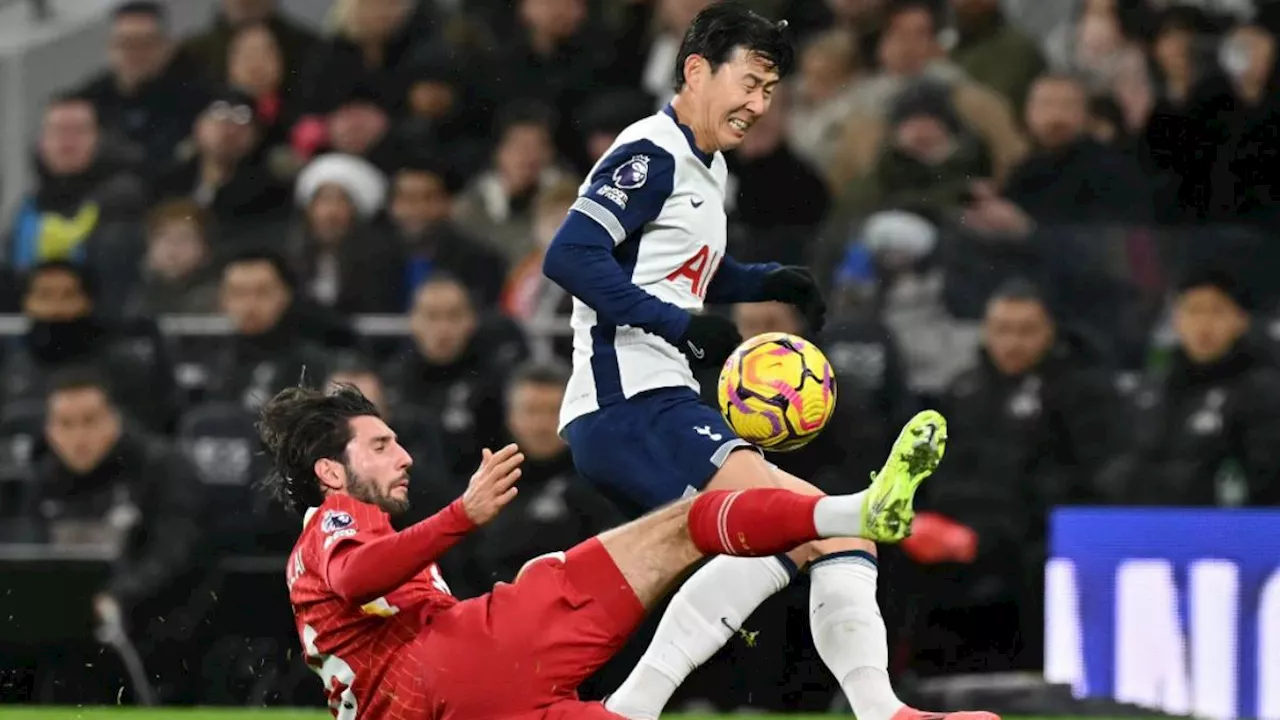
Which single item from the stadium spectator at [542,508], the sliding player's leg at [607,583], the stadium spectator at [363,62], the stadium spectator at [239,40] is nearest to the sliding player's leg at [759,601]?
the sliding player's leg at [607,583]

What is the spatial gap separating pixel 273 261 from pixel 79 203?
1724 millimetres

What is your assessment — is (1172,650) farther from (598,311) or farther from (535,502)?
(598,311)

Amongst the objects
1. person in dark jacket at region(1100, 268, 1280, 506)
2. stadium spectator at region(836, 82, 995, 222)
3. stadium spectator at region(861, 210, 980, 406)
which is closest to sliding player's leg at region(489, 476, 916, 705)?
person in dark jacket at region(1100, 268, 1280, 506)

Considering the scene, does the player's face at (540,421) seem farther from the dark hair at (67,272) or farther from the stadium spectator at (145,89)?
the stadium spectator at (145,89)

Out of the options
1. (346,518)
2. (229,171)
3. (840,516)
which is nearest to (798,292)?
(840,516)

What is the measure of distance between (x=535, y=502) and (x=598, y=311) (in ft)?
12.0

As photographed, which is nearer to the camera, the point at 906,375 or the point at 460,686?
the point at 460,686

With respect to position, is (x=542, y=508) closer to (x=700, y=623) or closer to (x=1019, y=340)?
(x=1019, y=340)

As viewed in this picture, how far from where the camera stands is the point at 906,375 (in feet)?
32.9

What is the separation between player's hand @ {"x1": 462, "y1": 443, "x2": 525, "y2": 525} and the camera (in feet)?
17.5

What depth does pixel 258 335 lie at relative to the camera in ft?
34.5

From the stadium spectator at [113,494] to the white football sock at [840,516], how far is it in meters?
5.03

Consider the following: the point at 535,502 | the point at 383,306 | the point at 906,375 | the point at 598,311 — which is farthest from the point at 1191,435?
the point at 598,311

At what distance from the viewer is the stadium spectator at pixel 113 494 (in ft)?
32.0
